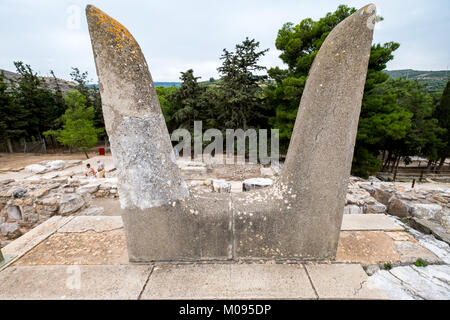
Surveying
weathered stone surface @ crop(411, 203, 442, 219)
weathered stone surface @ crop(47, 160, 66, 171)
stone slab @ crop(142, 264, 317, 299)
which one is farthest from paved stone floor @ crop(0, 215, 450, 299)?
weathered stone surface @ crop(47, 160, 66, 171)

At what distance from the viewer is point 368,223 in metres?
3.02

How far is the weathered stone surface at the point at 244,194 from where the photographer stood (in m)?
1.82

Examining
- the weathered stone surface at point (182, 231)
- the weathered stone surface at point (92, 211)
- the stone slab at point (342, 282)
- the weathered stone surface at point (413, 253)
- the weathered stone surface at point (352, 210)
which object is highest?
the weathered stone surface at point (182, 231)

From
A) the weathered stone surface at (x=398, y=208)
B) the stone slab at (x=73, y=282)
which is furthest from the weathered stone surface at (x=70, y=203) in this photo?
the weathered stone surface at (x=398, y=208)

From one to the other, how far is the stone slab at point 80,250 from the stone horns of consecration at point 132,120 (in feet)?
2.55

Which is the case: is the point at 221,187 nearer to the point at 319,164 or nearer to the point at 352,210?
the point at 352,210

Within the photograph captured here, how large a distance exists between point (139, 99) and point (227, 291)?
6.39 feet

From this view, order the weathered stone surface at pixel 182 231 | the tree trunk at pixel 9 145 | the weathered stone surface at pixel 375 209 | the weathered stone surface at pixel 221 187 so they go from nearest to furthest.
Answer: the weathered stone surface at pixel 182 231 < the weathered stone surface at pixel 375 209 < the weathered stone surface at pixel 221 187 < the tree trunk at pixel 9 145

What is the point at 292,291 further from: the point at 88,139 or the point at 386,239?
the point at 88,139

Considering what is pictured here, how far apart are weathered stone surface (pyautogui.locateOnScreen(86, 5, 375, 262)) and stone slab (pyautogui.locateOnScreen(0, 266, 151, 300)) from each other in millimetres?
227

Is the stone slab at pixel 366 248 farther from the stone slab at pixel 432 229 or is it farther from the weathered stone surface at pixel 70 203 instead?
the weathered stone surface at pixel 70 203

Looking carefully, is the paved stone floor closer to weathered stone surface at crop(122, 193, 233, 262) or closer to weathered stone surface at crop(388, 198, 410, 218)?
weathered stone surface at crop(122, 193, 233, 262)

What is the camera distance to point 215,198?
229cm

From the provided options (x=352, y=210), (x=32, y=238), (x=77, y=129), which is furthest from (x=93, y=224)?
(x=77, y=129)
